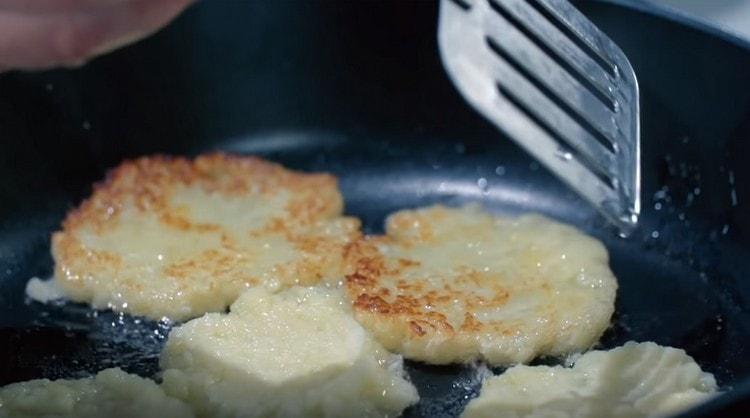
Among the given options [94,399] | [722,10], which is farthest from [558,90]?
[722,10]

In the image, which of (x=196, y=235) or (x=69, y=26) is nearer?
(x=69, y=26)

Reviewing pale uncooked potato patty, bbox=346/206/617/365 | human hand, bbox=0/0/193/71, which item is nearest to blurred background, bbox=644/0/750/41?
pale uncooked potato patty, bbox=346/206/617/365

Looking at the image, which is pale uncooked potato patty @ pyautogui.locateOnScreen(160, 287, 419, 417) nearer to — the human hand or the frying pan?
the frying pan

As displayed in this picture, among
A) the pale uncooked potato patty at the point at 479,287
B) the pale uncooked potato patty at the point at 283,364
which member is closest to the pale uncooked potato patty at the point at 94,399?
the pale uncooked potato patty at the point at 283,364

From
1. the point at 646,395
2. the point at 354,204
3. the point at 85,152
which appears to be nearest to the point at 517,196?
the point at 354,204

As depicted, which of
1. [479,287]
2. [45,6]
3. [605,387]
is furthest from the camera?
[479,287]

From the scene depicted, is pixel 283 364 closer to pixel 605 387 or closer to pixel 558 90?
pixel 605 387
